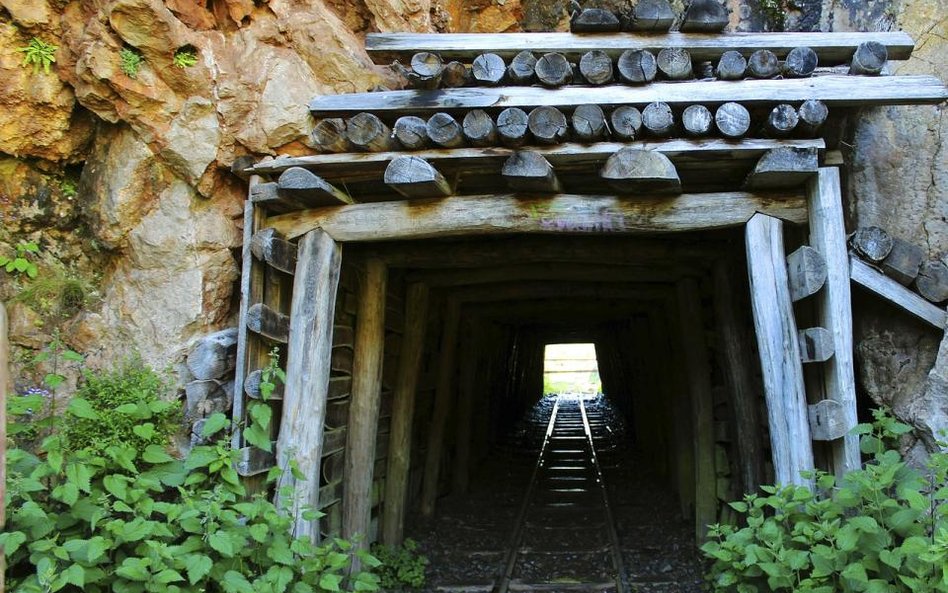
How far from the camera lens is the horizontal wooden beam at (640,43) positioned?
14.8ft

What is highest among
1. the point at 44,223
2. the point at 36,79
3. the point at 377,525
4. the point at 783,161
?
the point at 36,79

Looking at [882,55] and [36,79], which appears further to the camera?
[36,79]

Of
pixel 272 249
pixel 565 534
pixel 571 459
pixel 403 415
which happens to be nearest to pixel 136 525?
pixel 272 249

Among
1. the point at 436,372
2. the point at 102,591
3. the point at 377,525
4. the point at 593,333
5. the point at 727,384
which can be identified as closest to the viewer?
the point at 102,591

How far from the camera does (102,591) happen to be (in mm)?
3469

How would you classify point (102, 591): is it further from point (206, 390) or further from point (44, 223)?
point (44, 223)

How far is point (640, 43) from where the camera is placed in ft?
14.9

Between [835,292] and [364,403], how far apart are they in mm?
3321

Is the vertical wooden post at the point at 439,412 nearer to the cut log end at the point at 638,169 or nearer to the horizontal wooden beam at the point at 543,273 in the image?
the horizontal wooden beam at the point at 543,273

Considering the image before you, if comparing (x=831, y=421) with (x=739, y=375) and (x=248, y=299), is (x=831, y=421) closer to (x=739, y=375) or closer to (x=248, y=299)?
(x=739, y=375)

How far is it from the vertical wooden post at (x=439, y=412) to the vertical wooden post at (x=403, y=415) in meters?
1.21

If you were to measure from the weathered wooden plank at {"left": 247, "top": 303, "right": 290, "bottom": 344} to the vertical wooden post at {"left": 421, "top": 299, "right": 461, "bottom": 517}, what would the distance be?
335 cm

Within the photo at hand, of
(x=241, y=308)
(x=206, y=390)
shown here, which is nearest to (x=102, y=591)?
(x=206, y=390)

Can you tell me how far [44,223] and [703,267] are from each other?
5.01m
